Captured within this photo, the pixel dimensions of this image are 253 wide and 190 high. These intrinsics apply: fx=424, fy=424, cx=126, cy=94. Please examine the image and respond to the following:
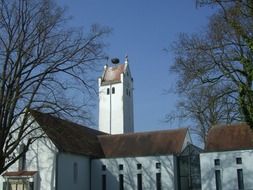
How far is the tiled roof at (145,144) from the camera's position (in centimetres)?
3904

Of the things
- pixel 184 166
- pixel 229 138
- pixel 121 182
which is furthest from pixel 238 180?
pixel 121 182

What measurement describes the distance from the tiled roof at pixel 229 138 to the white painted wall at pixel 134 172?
3990mm

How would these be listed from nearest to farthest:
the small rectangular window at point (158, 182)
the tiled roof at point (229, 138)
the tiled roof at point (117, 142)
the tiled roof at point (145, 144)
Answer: the tiled roof at point (229, 138) → the small rectangular window at point (158, 182) → the tiled roof at point (117, 142) → the tiled roof at point (145, 144)

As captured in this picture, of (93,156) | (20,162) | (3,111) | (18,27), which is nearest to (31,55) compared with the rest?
(18,27)

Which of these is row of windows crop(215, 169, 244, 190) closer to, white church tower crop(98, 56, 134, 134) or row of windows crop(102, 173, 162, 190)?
row of windows crop(102, 173, 162, 190)

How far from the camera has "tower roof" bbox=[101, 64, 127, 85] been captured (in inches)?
2773

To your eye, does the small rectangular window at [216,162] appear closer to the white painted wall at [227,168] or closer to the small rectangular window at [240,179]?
the white painted wall at [227,168]

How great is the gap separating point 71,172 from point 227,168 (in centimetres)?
1308

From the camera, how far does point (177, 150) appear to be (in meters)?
38.2

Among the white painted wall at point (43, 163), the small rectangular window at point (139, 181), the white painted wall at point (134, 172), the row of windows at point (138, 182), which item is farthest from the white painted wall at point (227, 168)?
the white painted wall at point (43, 163)

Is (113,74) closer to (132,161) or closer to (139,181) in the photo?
(132,161)

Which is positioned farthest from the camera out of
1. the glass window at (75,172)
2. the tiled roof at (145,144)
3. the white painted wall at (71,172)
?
the tiled roof at (145,144)

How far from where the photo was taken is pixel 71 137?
38.9m

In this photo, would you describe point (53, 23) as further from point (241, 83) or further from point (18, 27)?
point (241, 83)
